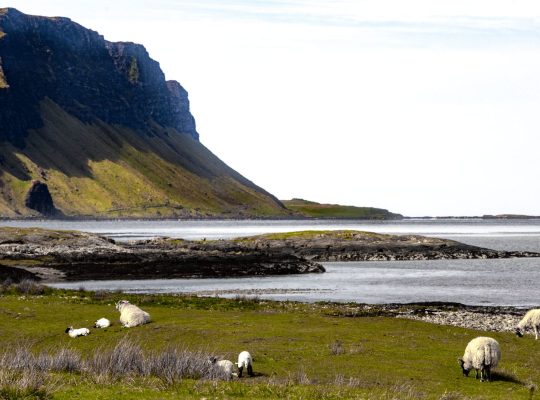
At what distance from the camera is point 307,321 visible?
43812 millimetres

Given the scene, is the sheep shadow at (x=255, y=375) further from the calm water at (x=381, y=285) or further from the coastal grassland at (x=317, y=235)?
the coastal grassland at (x=317, y=235)

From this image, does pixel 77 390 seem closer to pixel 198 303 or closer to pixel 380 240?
pixel 198 303

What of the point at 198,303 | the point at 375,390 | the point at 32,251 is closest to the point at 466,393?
the point at 375,390

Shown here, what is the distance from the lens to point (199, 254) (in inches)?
4916

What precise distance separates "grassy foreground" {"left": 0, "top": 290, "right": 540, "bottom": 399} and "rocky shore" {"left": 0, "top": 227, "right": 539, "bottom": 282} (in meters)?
25.4

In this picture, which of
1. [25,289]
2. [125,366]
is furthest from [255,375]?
[25,289]

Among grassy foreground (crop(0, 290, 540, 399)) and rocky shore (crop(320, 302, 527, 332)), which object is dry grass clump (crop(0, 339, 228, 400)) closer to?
grassy foreground (crop(0, 290, 540, 399))

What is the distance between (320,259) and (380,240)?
2319 centimetres

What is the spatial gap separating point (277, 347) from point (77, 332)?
9668 millimetres

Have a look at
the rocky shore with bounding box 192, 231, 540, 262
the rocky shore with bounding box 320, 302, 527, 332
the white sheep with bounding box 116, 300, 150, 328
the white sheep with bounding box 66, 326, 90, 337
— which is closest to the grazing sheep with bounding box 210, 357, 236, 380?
the white sheep with bounding box 66, 326, 90, 337

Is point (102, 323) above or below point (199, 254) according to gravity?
below

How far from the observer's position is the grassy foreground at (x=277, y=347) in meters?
22.4

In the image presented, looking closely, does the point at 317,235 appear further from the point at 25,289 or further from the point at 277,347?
the point at 277,347

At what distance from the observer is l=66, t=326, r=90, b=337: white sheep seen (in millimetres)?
37125
